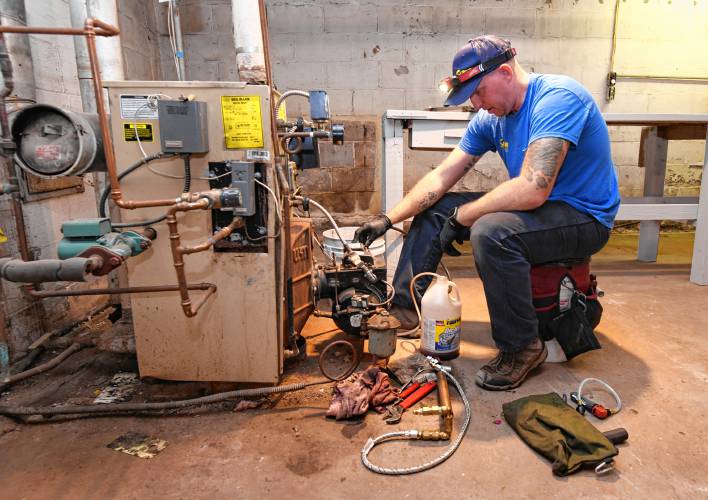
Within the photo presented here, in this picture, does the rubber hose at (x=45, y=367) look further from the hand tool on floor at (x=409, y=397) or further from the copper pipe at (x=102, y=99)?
the hand tool on floor at (x=409, y=397)

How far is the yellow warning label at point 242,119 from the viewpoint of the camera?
1226 mm

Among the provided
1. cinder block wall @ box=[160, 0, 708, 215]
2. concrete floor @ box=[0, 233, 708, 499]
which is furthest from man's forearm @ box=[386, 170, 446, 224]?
cinder block wall @ box=[160, 0, 708, 215]

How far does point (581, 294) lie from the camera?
1.51 metres

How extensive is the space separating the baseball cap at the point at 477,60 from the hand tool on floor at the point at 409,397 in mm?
921

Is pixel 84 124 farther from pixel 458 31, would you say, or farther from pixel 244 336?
pixel 458 31

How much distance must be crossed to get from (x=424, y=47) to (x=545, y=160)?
2.50m

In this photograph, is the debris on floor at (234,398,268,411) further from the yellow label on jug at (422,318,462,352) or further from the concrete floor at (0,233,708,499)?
the yellow label on jug at (422,318,462,352)

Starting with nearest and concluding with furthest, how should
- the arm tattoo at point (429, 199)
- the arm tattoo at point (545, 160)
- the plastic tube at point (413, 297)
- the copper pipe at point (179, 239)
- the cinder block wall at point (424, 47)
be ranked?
1. the copper pipe at point (179, 239)
2. the arm tattoo at point (545, 160)
3. the plastic tube at point (413, 297)
4. the arm tattoo at point (429, 199)
5. the cinder block wall at point (424, 47)

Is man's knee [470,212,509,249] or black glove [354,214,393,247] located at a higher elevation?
man's knee [470,212,509,249]

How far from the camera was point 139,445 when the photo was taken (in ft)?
3.89

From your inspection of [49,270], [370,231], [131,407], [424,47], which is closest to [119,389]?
[131,407]

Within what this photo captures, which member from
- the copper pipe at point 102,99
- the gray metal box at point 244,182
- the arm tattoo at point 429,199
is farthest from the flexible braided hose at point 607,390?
the copper pipe at point 102,99

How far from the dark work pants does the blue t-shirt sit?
67 mm

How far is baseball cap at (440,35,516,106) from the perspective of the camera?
1.39m
